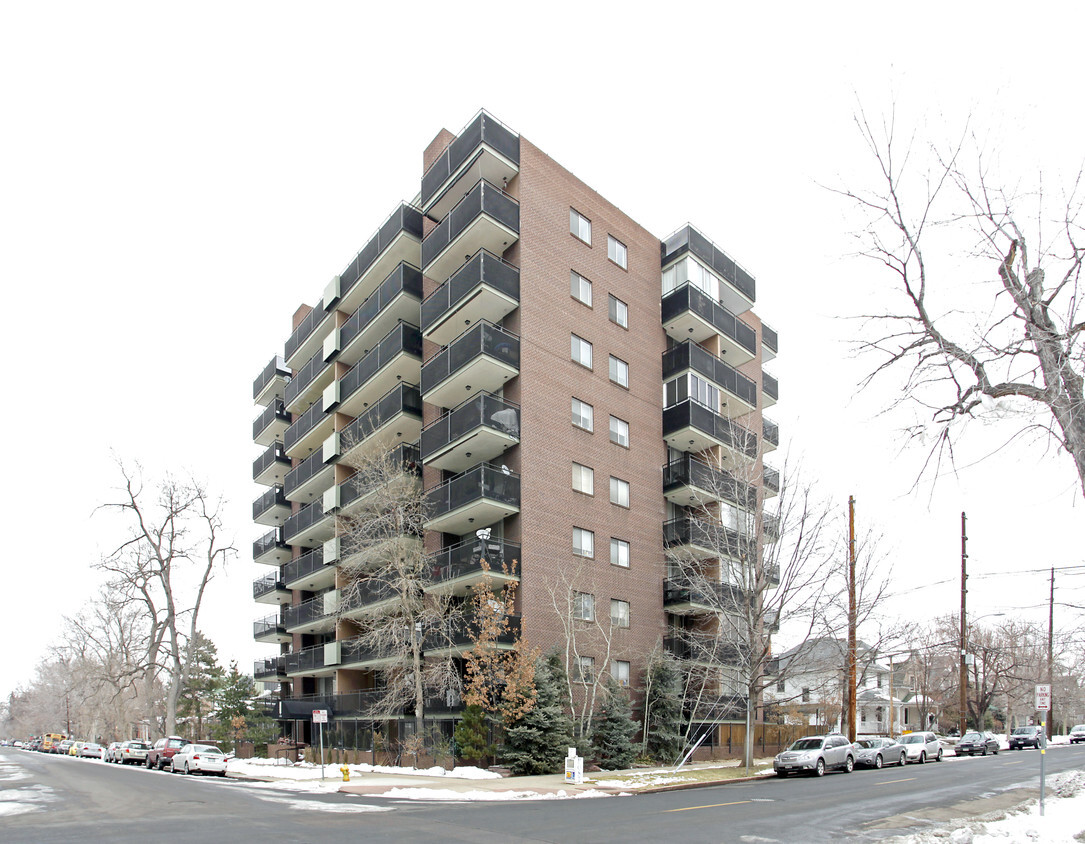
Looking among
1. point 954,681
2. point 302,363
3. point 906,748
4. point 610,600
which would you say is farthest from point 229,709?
point 954,681

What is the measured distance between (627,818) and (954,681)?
244 ft

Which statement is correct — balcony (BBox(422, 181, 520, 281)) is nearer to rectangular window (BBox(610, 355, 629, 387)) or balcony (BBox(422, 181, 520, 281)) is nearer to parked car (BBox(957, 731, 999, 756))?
rectangular window (BBox(610, 355, 629, 387))

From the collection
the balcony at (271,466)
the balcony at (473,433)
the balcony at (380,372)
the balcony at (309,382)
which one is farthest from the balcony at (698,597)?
the balcony at (271,466)

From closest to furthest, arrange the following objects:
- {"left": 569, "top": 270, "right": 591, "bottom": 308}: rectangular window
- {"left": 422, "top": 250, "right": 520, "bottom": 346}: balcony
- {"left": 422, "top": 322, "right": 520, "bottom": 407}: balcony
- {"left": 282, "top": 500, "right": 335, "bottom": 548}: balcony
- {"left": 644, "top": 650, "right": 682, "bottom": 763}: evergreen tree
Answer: {"left": 422, "top": 322, "right": 520, "bottom": 407}: balcony → {"left": 422, "top": 250, "right": 520, "bottom": 346}: balcony → {"left": 644, "top": 650, "right": 682, "bottom": 763}: evergreen tree → {"left": 569, "top": 270, "right": 591, "bottom": 308}: rectangular window → {"left": 282, "top": 500, "right": 335, "bottom": 548}: balcony

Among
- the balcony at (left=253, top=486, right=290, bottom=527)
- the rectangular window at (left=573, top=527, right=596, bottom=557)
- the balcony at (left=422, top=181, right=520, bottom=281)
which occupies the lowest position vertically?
the rectangular window at (left=573, top=527, right=596, bottom=557)

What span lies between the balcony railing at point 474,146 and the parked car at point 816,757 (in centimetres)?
2622

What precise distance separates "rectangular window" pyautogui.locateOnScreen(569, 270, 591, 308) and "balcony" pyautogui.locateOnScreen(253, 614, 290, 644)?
31815 millimetres

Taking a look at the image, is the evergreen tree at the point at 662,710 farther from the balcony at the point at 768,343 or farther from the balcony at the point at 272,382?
the balcony at the point at 272,382

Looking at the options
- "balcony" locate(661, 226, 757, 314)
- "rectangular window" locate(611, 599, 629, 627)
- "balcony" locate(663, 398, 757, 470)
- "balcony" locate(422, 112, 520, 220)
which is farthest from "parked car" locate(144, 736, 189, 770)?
"balcony" locate(661, 226, 757, 314)

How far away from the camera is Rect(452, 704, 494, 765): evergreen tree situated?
27.8 metres

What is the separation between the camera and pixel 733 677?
32875 mm

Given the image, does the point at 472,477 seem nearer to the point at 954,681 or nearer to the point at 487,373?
the point at 487,373

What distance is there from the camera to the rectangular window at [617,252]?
3797 cm

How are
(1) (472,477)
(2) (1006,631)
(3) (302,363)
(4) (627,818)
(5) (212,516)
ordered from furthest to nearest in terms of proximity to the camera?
(2) (1006,631)
(5) (212,516)
(3) (302,363)
(1) (472,477)
(4) (627,818)
